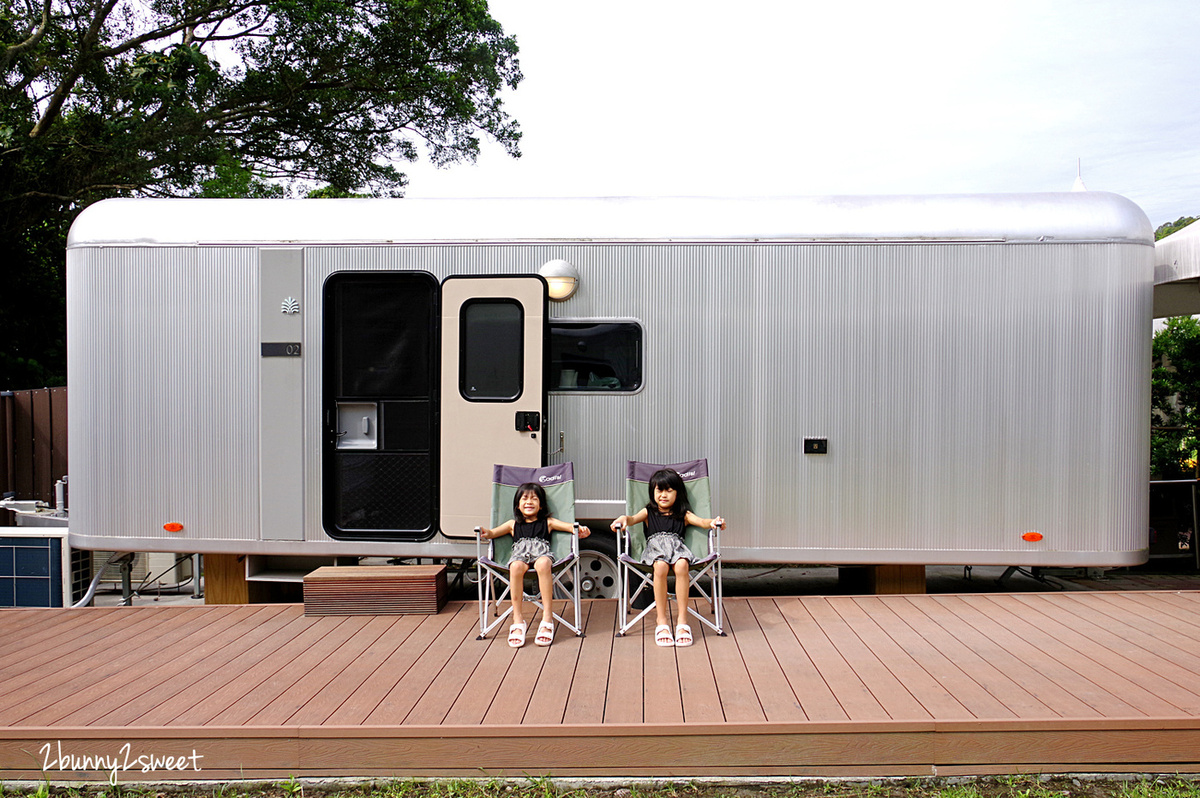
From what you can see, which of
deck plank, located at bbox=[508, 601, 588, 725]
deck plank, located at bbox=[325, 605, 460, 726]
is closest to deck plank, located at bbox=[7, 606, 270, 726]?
deck plank, located at bbox=[325, 605, 460, 726]

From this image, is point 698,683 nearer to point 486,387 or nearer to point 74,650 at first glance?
point 486,387

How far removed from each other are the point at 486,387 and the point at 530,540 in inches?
38.3

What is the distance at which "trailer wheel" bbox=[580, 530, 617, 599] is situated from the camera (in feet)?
15.1

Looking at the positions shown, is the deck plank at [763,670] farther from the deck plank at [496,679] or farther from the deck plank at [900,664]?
the deck plank at [496,679]

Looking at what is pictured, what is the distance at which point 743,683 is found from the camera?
320 cm

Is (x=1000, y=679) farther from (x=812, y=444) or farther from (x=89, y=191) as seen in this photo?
(x=89, y=191)

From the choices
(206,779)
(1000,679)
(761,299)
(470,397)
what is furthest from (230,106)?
(1000,679)

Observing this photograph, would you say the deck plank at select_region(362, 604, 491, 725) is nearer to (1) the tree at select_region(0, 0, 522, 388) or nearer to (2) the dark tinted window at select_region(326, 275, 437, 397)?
(2) the dark tinted window at select_region(326, 275, 437, 397)

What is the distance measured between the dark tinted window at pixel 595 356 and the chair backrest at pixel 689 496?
21.0 inches

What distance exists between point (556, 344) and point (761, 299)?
4.02 ft

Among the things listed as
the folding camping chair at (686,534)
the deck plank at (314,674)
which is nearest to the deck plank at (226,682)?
the deck plank at (314,674)

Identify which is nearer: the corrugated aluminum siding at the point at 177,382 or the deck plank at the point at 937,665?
the deck plank at the point at 937,665

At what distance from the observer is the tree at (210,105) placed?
9148 mm

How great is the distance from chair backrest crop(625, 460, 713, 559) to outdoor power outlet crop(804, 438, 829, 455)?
63 cm
